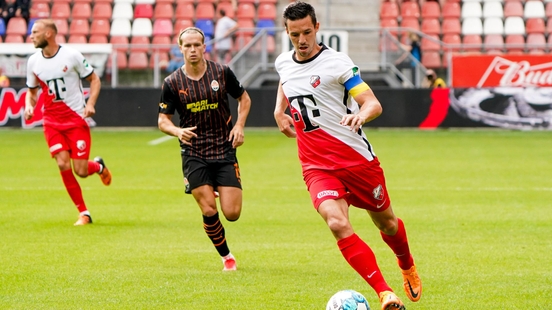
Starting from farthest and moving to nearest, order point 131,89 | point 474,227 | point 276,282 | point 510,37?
point 510,37
point 131,89
point 474,227
point 276,282

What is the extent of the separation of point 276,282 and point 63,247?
274 cm

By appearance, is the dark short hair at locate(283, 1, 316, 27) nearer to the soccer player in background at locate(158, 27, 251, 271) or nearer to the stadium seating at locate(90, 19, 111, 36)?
the soccer player in background at locate(158, 27, 251, 271)

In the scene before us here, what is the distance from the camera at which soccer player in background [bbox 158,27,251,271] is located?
7.89 metres

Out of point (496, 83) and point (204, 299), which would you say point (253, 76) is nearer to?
point (496, 83)

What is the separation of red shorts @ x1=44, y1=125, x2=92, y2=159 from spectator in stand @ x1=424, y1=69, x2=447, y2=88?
44.6 ft

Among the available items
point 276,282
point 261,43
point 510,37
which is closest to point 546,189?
point 276,282

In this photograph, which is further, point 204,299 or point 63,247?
point 63,247

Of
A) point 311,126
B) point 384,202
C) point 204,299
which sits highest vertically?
point 311,126

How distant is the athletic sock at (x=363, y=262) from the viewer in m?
5.90

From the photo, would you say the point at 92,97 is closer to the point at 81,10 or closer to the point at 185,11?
the point at 185,11

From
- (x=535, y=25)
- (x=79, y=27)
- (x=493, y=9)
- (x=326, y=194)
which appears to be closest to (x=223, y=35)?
(x=79, y=27)

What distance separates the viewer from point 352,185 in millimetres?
6332

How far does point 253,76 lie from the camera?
2491cm

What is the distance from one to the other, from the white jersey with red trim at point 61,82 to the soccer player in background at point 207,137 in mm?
3045
